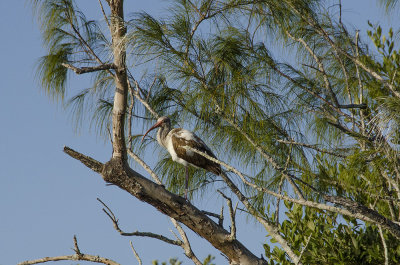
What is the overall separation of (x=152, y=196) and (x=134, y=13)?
142 centimetres

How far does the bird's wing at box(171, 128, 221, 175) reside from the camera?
4804 millimetres

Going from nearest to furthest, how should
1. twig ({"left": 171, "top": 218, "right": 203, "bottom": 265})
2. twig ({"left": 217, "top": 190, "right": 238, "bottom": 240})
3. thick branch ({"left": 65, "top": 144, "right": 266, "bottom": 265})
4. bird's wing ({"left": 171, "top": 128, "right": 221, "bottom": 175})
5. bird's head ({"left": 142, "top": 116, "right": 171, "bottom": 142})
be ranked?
1. twig ({"left": 217, "top": 190, "right": 238, "bottom": 240})
2. thick branch ({"left": 65, "top": 144, "right": 266, "bottom": 265})
3. twig ({"left": 171, "top": 218, "right": 203, "bottom": 265})
4. bird's wing ({"left": 171, "top": 128, "right": 221, "bottom": 175})
5. bird's head ({"left": 142, "top": 116, "right": 171, "bottom": 142})

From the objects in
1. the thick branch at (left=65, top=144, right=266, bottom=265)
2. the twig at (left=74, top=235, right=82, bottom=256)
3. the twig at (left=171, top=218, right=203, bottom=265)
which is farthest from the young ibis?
the twig at (left=74, top=235, right=82, bottom=256)

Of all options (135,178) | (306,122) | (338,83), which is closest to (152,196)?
(135,178)

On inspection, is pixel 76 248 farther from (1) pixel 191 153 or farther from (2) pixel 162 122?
(2) pixel 162 122

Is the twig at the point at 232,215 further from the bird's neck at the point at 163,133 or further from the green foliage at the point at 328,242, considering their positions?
the bird's neck at the point at 163,133

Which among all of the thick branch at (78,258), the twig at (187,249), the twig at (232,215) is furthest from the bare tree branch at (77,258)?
the twig at (232,215)

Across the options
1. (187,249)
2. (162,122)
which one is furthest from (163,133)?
(187,249)

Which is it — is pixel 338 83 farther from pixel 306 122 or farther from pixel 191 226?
pixel 191 226

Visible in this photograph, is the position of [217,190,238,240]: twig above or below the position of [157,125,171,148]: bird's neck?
below

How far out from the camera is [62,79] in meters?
5.06

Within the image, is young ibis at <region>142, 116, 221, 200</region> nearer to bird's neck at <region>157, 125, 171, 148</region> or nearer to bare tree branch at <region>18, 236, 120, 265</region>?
bird's neck at <region>157, 125, 171, 148</region>

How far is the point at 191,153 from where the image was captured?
477cm

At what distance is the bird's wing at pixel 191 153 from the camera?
480 cm
